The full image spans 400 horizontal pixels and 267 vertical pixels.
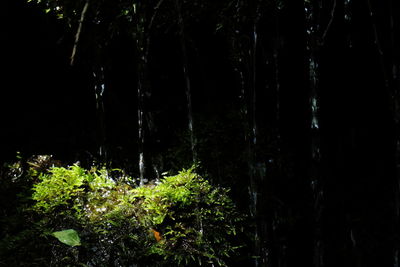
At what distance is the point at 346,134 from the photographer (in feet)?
10.5

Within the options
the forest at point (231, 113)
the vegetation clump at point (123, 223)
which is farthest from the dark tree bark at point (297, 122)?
the vegetation clump at point (123, 223)

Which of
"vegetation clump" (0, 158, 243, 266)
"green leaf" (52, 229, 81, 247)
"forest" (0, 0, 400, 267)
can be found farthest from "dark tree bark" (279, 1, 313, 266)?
"green leaf" (52, 229, 81, 247)

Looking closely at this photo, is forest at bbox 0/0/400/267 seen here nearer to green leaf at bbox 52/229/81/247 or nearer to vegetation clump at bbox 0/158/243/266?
vegetation clump at bbox 0/158/243/266

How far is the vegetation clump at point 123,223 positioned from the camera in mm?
1920

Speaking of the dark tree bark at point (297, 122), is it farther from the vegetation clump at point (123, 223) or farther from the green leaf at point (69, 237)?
the green leaf at point (69, 237)

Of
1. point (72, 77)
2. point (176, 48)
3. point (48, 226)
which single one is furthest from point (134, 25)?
point (48, 226)

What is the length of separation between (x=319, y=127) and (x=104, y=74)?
244 centimetres

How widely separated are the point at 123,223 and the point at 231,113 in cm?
177

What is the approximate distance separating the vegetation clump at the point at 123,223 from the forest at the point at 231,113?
0.11ft

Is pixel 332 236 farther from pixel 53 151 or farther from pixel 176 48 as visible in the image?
pixel 53 151

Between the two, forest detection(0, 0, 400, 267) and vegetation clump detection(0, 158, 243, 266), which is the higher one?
forest detection(0, 0, 400, 267)

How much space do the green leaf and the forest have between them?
38 cm

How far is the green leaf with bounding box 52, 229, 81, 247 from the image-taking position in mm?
1832

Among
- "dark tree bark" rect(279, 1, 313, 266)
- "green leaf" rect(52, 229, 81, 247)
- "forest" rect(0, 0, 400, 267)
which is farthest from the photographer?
"dark tree bark" rect(279, 1, 313, 266)
